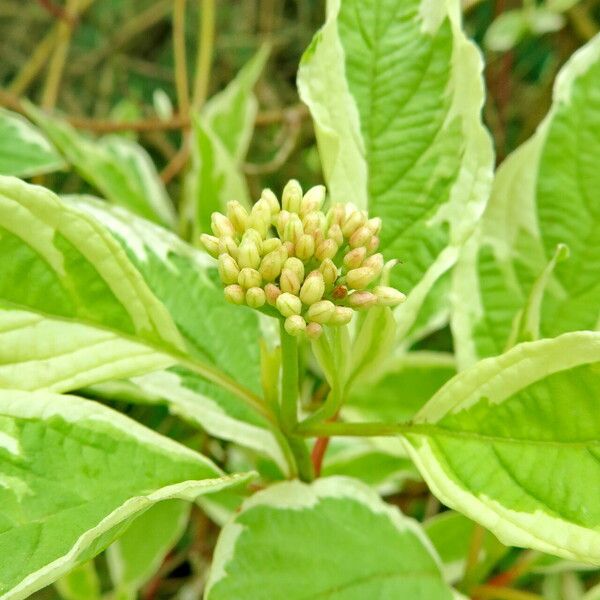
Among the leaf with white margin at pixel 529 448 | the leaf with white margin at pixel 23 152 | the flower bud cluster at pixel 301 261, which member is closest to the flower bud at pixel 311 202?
the flower bud cluster at pixel 301 261

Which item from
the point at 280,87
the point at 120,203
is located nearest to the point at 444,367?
the point at 120,203

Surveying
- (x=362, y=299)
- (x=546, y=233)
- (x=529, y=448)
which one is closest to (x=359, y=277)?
(x=362, y=299)

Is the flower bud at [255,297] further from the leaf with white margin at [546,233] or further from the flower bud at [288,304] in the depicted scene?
the leaf with white margin at [546,233]

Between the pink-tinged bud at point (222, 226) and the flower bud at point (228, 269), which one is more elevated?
the pink-tinged bud at point (222, 226)

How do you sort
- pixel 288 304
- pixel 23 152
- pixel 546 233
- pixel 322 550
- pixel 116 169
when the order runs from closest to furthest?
pixel 288 304 → pixel 322 550 → pixel 546 233 → pixel 23 152 → pixel 116 169

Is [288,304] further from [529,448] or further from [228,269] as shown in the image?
[529,448]

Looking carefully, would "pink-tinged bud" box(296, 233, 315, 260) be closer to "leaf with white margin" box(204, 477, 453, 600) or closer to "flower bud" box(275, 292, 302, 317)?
"flower bud" box(275, 292, 302, 317)

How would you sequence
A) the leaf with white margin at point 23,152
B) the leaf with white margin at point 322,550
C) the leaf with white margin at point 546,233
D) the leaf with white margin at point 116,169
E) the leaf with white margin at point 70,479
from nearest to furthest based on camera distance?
1. the leaf with white margin at point 70,479
2. the leaf with white margin at point 322,550
3. the leaf with white margin at point 546,233
4. the leaf with white margin at point 23,152
5. the leaf with white margin at point 116,169
